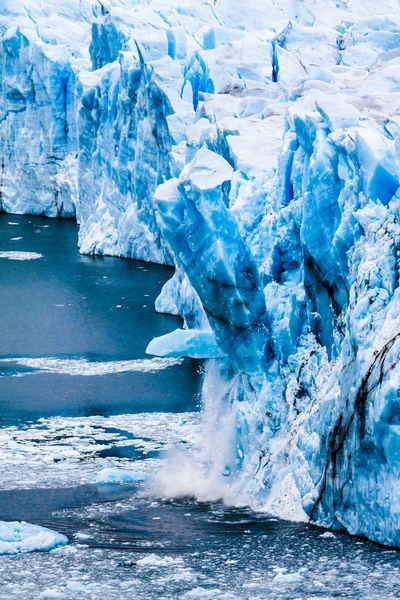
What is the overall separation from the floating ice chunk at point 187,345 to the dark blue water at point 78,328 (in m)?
4.65

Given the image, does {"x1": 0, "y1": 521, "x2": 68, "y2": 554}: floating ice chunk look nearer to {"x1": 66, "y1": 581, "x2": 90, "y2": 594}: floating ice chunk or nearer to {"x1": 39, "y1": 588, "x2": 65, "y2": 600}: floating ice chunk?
{"x1": 66, "y1": 581, "x2": 90, "y2": 594}: floating ice chunk

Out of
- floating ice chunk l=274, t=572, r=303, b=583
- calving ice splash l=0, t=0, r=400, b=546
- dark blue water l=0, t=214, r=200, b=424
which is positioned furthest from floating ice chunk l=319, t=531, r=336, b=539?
dark blue water l=0, t=214, r=200, b=424

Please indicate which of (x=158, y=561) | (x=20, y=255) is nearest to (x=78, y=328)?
(x=20, y=255)

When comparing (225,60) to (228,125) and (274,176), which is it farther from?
(274,176)

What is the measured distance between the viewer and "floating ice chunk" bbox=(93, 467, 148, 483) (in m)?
12.0

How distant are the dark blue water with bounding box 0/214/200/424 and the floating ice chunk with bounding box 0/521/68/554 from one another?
6092 mm

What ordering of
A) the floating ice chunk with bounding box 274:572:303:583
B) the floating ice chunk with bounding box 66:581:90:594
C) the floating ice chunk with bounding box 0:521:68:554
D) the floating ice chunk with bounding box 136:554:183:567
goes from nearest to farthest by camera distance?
the floating ice chunk with bounding box 274:572:303:583, the floating ice chunk with bounding box 66:581:90:594, the floating ice chunk with bounding box 136:554:183:567, the floating ice chunk with bounding box 0:521:68:554

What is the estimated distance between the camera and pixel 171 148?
2420 centimetres

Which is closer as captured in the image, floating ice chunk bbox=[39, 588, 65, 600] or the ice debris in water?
floating ice chunk bbox=[39, 588, 65, 600]

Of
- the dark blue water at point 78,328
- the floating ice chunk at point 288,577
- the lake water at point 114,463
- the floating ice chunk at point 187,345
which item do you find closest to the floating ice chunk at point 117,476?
the lake water at point 114,463

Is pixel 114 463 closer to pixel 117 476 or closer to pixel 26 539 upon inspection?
pixel 117 476

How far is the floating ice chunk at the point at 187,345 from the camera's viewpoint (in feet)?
36.0

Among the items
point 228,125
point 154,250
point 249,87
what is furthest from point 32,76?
point 228,125

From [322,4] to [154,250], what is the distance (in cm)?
1538
